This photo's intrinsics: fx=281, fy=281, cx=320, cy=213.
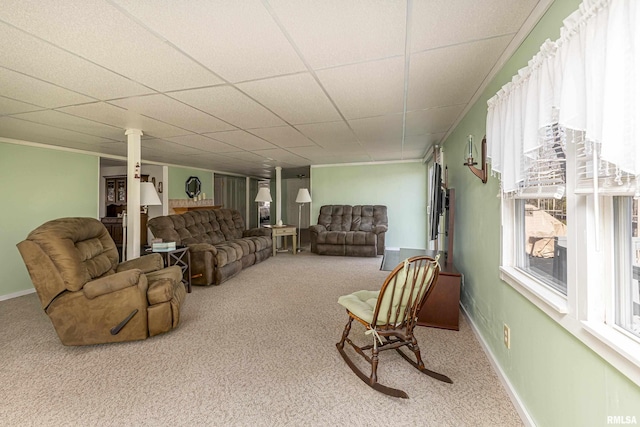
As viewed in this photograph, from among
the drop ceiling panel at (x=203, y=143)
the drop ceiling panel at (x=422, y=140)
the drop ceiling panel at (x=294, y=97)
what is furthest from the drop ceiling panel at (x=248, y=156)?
the drop ceiling panel at (x=422, y=140)

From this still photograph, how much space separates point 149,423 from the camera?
1524mm

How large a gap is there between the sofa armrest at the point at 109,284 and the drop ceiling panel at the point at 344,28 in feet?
7.37

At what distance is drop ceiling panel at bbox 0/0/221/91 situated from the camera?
1.33 m

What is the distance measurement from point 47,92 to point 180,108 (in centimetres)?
95

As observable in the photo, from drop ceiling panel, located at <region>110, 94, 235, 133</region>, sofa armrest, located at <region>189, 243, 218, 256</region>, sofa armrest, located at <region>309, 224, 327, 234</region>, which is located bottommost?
sofa armrest, located at <region>189, 243, 218, 256</region>

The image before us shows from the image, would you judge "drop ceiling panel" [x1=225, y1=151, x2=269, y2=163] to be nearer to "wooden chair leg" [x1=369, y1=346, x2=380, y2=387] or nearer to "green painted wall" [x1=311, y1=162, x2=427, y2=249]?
"green painted wall" [x1=311, y1=162, x2=427, y2=249]

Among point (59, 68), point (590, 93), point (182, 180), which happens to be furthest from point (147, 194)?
point (590, 93)

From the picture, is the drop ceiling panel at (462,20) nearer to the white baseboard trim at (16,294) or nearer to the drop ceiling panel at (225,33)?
the drop ceiling panel at (225,33)

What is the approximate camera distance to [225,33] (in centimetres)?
152

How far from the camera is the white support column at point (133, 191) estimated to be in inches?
137

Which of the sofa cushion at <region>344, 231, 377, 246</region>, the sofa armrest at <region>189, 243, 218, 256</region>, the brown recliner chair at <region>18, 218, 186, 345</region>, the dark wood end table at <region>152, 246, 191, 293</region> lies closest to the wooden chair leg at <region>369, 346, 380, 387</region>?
the brown recliner chair at <region>18, 218, 186, 345</region>

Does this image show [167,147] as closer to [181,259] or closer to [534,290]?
[181,259]

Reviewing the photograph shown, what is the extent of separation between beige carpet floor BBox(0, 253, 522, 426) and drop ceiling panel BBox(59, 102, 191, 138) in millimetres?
2105

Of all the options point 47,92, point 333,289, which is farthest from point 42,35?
point 333,289
